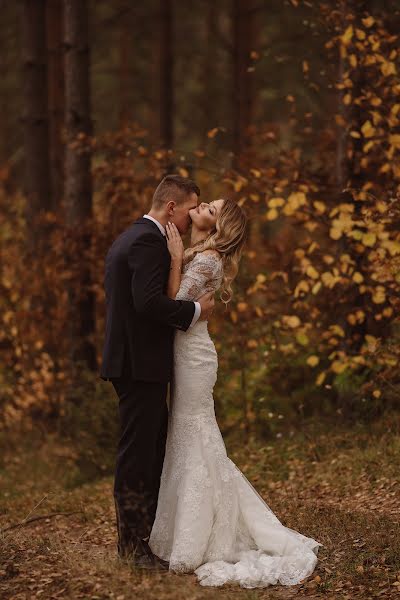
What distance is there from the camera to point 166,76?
53.2 feet

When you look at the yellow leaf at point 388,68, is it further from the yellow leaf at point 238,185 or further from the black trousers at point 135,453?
the black trousers at point 135,453

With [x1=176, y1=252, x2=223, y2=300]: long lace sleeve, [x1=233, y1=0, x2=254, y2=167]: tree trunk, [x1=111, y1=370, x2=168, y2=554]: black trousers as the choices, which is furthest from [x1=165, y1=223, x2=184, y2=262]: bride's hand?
[x1=233, y1=0, x2=254, y2=167]: tree trunk

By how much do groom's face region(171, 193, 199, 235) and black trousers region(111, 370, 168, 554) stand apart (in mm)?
1026

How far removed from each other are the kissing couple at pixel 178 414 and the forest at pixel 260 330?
0.27 metres

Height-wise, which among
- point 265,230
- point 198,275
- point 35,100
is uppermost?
point 35,100

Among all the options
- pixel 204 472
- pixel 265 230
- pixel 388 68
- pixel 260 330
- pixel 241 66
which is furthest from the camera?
pixel 241 66

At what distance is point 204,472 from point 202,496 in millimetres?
150

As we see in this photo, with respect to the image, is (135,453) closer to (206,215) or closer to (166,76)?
(206,215)

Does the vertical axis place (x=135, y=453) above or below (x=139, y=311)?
below

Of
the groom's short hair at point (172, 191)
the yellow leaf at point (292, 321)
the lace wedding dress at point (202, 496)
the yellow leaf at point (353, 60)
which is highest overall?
the yellow leaf at point (353, 60)

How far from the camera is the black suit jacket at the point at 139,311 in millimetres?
5004

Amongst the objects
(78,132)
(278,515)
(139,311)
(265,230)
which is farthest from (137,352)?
(265,230)

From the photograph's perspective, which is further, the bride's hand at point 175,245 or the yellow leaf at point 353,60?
the yellow leaf at point 353,60

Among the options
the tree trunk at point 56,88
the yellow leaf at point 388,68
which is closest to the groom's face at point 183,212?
the yellow leaf at point 388,68
